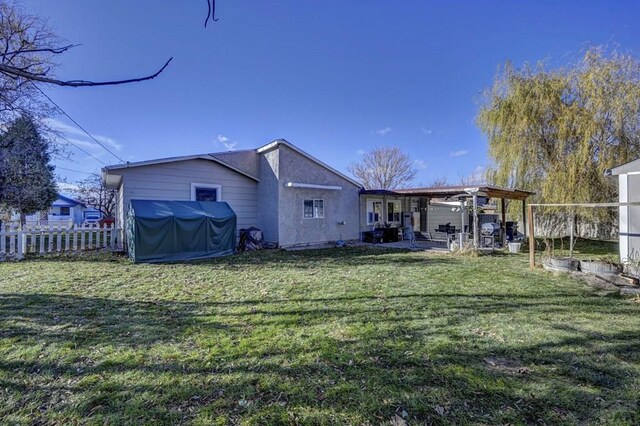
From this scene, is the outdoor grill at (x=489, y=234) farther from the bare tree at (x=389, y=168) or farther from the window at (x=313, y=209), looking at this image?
the bare tree at (x=389, y=168)

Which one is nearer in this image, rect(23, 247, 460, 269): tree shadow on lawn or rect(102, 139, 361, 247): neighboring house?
rect(23, 247, 460, 269): tree shadow on lawn

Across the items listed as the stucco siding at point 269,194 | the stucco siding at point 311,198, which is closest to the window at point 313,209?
the stucco siding at point 311,198

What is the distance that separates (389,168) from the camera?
3525 centimetres

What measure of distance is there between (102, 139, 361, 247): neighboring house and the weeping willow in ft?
27.2

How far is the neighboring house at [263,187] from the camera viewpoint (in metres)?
10.5

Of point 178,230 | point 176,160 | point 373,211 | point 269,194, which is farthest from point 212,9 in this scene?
point 373,211

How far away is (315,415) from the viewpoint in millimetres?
2246

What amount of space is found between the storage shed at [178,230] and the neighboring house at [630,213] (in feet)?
37.3

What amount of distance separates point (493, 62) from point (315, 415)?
1783 cm

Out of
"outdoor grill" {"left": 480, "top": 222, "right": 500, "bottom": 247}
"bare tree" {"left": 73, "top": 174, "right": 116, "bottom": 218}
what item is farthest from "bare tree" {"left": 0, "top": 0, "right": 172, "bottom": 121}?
"bare tree" {"left": 73, "top": 174, "right": 116, "bottom": 218}

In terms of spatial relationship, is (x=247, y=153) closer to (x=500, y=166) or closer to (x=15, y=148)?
(x=15, y=148)

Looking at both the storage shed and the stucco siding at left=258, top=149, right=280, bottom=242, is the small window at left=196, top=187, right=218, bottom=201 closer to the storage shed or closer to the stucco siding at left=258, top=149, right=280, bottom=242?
the storage shed

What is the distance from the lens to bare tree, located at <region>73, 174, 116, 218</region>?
2608 cm

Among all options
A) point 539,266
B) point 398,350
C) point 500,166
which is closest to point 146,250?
point 398,350
